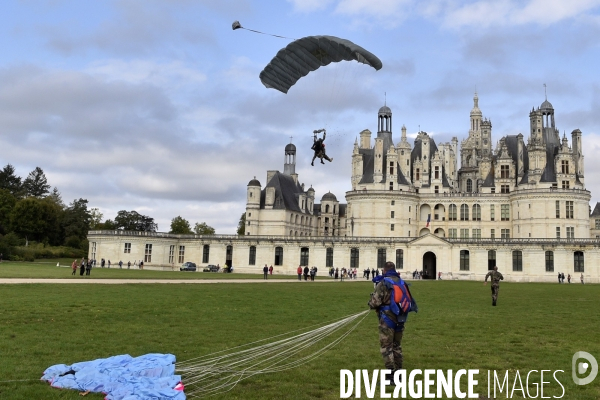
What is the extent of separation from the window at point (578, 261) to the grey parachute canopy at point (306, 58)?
53.8 meters

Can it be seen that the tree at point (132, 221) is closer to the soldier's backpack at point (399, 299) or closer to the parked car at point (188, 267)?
the parked car at point (188, 267)

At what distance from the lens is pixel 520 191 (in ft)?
249

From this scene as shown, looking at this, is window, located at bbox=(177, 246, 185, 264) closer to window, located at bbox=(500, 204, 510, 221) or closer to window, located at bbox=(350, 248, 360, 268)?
window, located at bbox=(350, 248, 360, 268)

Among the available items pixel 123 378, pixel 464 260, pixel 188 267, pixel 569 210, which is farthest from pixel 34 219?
pixel 123 378

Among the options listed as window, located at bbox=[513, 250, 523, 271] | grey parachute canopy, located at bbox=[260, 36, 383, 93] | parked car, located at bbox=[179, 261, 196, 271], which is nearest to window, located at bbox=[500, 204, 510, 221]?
window, located at bbox=[513, 250, 523, 271]

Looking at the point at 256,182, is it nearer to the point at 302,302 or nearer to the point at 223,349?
the point at 302,302

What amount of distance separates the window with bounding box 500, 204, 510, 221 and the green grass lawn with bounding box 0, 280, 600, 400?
5777 centimetres

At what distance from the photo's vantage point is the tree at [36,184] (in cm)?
11725

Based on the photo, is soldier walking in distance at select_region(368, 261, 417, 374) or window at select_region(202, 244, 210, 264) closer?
soldier walking in distance at select_region(368, 261, 417, 374)

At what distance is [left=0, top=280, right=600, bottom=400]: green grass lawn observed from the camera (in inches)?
387

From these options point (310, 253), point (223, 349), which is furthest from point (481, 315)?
point (310, 253)

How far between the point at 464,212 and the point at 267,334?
70944 mm

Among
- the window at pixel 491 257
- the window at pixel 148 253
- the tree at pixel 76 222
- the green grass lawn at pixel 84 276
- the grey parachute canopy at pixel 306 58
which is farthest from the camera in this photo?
the tree at pixel 76 222

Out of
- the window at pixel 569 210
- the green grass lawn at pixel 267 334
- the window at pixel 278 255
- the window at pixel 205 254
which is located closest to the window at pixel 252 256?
the window at pixel 278 255
